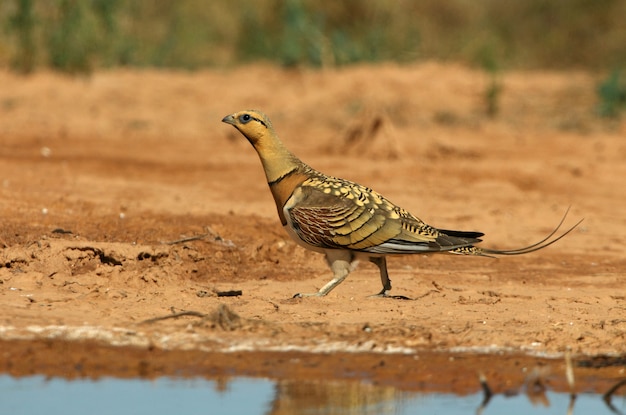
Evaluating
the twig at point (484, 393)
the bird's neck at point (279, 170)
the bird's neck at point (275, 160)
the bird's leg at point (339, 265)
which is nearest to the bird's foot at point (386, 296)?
the bird's leg at point (339, 265)

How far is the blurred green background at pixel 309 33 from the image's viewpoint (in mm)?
18156

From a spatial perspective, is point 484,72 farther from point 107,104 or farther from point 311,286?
point 311,286

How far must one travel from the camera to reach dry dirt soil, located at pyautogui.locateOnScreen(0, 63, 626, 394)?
Answer: 6590mm

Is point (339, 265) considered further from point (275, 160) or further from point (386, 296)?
point (275, 160)

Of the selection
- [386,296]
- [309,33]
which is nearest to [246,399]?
[386,296]

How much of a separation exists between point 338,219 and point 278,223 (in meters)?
3.14

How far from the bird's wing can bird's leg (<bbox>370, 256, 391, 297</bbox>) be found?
222mm

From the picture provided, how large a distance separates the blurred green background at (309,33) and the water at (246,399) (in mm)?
12578

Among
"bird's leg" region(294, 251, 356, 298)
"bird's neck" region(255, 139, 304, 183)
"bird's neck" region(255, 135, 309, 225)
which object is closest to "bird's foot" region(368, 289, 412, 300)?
"bird's leg" region(294, 251, 356, 298)

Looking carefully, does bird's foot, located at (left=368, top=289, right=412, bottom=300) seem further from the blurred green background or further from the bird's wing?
the blurred green background

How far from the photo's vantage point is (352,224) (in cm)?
734

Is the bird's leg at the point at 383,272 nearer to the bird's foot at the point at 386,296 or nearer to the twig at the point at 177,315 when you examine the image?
the bird's foot at the point at 386,296

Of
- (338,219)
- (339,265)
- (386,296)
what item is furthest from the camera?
(386,296)

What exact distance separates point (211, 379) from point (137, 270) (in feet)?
7.82
